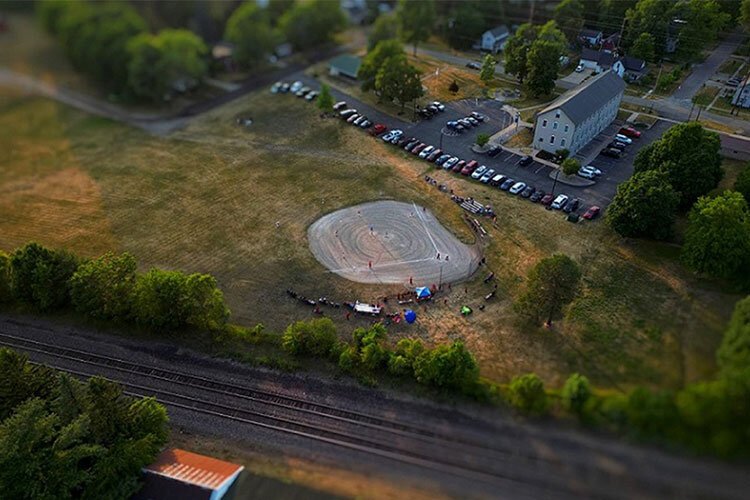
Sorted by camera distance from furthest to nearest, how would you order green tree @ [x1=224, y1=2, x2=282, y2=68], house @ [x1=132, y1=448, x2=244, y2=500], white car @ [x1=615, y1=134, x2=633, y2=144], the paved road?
1. green tree @ [x1=224, y1=2, x2=282, y2=68]
2. white car @ [x1=615, y1=134, x2=633, y2=144]
3. house @ [x1=132, y1=448, x2=244, y2=500]
4. the paved road

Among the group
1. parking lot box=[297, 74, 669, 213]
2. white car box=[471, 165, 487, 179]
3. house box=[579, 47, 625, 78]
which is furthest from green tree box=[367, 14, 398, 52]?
house box=[579, 47, 625, 78]

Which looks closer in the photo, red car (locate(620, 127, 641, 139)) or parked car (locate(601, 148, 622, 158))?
red car (locate(620, 127, 641, 139))

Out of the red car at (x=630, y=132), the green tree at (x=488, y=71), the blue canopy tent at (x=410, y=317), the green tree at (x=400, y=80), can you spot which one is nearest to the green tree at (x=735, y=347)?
the blue canopy tent at (x=410, y=317)

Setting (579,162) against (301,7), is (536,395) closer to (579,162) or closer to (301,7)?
(579,162)

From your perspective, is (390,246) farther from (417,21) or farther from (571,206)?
(417,21)

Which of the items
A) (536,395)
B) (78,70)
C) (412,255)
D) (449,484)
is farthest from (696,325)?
(78,70)

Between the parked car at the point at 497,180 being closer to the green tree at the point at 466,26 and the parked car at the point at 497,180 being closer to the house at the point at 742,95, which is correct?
the house at the point at 742,95

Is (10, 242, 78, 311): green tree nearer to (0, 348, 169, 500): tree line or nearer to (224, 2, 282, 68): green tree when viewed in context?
(0, 348, 169, 500): tree line
